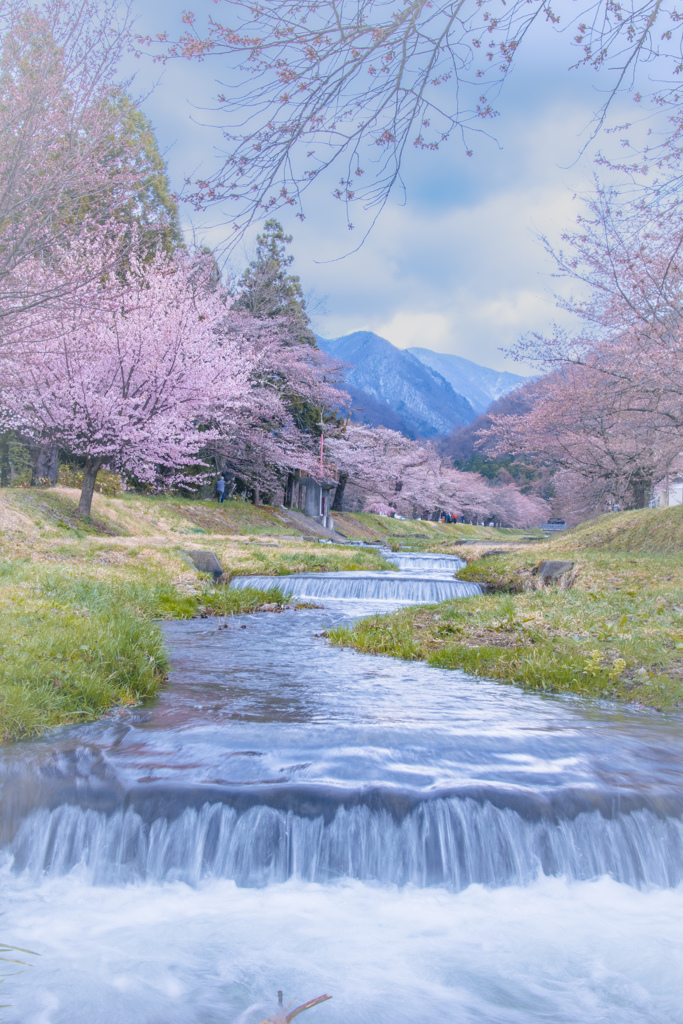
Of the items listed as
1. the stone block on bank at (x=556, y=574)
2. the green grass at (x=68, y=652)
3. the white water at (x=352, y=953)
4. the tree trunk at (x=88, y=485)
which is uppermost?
the tree trunk at (x=88, y=485)

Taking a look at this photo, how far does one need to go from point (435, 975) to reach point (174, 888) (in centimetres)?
142

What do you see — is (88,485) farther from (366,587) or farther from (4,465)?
(4,465)

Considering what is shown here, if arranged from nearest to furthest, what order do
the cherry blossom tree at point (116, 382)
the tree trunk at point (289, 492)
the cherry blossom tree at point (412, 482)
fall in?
the cherry blossom tree at point (116, 382) → the tree trunk at point (289, 492) → the cherry blossom tree at point (412, 482)

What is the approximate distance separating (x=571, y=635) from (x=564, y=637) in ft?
0.58

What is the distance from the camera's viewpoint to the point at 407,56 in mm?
4031

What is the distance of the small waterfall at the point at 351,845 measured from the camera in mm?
3410

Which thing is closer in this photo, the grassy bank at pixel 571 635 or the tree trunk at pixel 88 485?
the grassy bank at pixel 571 635

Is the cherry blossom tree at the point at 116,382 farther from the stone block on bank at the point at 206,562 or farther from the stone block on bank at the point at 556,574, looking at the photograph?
the stone block on bank at the point at 556,574

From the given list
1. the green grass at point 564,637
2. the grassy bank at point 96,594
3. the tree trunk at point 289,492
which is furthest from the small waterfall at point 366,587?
the tree trunk at point 289,492

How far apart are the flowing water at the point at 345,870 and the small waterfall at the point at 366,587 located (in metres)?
8.51

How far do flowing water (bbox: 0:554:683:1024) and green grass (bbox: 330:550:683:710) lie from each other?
144 centimetres

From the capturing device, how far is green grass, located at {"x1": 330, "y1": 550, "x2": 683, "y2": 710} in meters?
6.38

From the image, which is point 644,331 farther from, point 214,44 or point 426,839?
point 426,839

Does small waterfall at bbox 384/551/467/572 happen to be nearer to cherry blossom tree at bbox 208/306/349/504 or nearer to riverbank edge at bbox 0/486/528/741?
riverbank edge at bbox 0/486/528/741
